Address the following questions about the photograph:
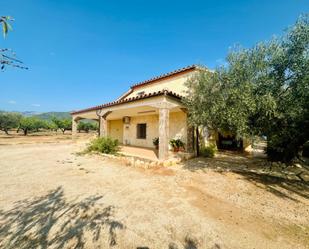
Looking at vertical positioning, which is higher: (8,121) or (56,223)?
(8,121)

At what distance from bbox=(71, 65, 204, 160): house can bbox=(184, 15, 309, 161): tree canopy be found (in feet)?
9.56

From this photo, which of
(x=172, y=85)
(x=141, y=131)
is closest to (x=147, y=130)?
(x=141, y=131)

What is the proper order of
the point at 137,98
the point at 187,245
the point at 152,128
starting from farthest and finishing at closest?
1. the point at 152,128
2. the point at 137,98
3. the point at 187,245

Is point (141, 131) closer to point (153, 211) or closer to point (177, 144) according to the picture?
point (177, 144)

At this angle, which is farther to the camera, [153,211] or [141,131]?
[141,131]

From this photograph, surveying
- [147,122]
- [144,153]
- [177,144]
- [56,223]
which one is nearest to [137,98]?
[144,153]

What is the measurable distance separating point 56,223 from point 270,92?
693cm

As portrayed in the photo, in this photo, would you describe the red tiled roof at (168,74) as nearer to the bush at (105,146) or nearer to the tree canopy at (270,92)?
the tree canopy at (270,92)

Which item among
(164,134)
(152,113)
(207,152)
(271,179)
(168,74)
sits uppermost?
(168,74)

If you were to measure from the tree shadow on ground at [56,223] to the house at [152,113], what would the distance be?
5212mm

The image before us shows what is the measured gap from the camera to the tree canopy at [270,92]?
5516mm

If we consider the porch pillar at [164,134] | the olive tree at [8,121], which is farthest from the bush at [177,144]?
the olive tree at [8,121]

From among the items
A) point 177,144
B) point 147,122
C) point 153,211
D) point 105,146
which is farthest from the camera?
point 147,122

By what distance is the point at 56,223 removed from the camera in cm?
361
